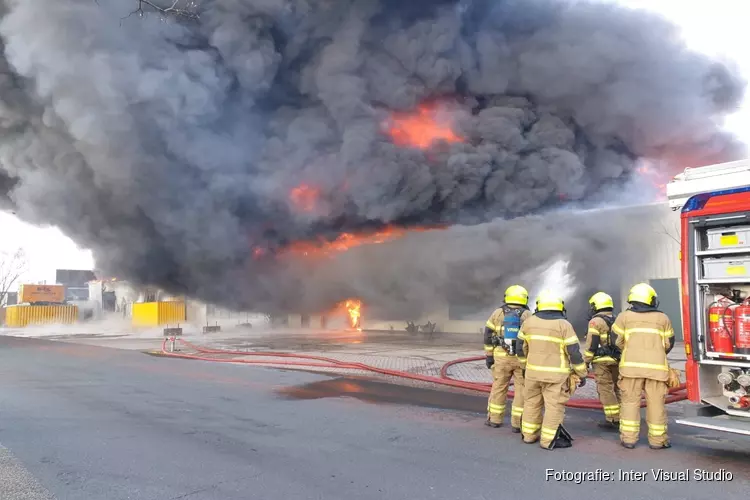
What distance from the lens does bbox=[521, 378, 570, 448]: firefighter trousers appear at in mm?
5148

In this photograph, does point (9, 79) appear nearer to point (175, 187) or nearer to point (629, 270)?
point (175, 187)

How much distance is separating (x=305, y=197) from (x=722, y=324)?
13.0 metres

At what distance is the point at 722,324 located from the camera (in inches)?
186

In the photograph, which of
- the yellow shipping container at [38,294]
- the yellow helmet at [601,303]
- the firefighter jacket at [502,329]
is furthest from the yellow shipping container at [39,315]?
the yellow helmet at [601,303]

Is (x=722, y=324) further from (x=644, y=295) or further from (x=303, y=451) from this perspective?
(x=303, y=451)

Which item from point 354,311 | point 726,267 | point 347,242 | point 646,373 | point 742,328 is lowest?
point 646,373

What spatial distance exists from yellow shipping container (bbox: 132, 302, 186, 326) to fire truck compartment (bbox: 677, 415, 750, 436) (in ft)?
93.5

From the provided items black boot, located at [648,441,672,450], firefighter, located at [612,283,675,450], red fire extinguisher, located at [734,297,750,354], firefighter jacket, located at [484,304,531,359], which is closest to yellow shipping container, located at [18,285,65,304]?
firefighter jacket, located at [484,304,531,359]

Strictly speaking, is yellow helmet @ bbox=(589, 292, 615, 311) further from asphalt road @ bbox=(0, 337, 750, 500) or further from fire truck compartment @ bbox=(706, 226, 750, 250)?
fire truck compartment @ bbox=(706, 226, 750, 250)

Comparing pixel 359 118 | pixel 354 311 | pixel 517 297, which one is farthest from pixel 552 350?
pixel 354 311

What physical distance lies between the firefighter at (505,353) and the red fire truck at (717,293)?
63.4 inches

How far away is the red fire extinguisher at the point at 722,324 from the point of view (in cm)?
466

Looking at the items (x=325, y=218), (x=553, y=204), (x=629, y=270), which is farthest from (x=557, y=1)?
(x=325, y=218)

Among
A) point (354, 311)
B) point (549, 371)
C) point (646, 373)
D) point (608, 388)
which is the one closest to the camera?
point (646, 373)
